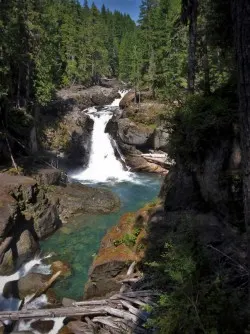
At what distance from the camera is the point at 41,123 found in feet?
119

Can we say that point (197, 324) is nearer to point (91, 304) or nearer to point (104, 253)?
point (91, 304)

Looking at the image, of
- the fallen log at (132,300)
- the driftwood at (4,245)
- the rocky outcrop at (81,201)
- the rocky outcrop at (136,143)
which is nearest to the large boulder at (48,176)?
the rocky outcrop at (81,201)

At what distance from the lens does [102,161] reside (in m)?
36.9

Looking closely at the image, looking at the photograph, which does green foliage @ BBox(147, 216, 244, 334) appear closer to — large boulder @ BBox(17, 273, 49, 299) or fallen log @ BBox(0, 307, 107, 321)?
fallen log @ BBox(0, 307, 107, 321)

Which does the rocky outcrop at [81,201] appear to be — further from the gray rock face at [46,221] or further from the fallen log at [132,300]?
the fallen log at [132,300]

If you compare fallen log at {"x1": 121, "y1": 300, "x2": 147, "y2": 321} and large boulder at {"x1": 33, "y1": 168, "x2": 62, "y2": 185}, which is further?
large boulder at {"x1": 33, "y1": 168, "x2": 62, "y2": 185}

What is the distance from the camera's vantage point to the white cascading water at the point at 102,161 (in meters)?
33.2

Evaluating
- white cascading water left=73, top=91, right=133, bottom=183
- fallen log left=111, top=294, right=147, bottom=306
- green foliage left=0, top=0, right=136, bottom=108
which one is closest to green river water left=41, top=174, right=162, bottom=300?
fallen log left=111, top=294, right=147, bottom=306

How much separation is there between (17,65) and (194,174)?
22648mm

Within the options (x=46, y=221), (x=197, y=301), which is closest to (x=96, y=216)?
(x=46, y=221)

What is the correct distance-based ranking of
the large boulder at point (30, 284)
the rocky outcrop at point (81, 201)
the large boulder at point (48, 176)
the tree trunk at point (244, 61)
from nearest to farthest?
the tree trunk at point (244, 61), the large boulder at point (30, 284), the rocky outcrop at point (81, 201), the large boulder at point (48, 176)

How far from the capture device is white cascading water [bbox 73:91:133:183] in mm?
33188

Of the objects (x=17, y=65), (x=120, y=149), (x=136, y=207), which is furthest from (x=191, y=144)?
(x=120, y=149)

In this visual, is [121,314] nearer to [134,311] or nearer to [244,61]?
[134,311]
